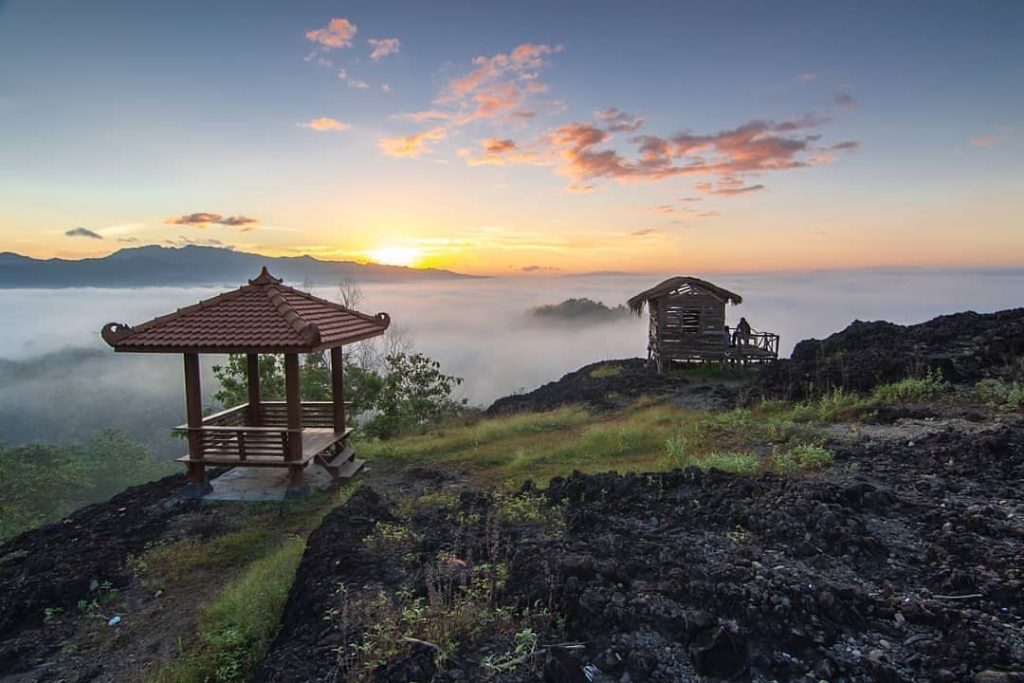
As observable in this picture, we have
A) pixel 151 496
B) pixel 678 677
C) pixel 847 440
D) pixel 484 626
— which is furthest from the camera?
pixel 151 496

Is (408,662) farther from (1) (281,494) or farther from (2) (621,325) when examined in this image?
(2) (621,325)

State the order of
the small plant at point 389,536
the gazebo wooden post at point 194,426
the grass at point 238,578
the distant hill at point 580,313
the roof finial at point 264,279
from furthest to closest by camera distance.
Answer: the distant hill at point 580,313 < the roof finial at point 264,279 < the gazebo wooden post at point 194,426 < the small plant at point 389,536 < the grass at point 238,578

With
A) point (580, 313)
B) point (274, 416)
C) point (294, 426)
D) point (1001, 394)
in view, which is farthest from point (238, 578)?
point (580, 313)

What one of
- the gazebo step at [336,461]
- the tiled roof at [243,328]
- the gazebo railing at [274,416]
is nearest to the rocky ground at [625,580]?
the gazebo step at [336,461]

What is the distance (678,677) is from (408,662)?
6.27 ft

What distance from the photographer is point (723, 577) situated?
4.45 metres

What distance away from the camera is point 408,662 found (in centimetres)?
373

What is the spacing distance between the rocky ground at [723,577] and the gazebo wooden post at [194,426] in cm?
401

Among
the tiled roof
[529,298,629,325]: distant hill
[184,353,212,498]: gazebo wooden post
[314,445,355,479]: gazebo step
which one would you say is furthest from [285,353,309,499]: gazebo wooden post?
[529,298,629,325]: distant hill

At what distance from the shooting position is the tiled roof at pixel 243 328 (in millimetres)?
8500

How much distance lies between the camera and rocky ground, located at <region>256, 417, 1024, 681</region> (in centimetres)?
362

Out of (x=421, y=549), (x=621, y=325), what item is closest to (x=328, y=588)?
(x=421, y=549)

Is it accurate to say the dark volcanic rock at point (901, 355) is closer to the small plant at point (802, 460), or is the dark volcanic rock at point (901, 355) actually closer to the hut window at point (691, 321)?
the hut window at point (691, 321)

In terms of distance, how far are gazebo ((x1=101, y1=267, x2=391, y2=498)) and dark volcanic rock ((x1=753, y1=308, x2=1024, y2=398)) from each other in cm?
1179
